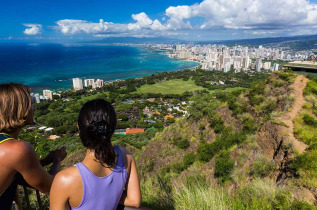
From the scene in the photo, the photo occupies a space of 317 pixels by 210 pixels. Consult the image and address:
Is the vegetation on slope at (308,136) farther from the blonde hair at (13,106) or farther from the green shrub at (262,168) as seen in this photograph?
the blonde hair at (13,106)

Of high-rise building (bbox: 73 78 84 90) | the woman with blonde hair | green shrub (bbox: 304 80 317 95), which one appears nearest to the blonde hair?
the woman with blonde hair

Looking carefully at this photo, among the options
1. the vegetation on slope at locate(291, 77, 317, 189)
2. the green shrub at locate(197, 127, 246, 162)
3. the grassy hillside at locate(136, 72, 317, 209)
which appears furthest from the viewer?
the green shrub at locate(197, 127, 246, 162)

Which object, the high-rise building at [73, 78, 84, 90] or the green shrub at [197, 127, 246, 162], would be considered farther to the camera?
the high-rise building at [73, 78, 84, 90]

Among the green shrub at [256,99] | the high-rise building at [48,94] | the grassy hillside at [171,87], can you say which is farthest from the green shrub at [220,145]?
the high-rise building at [48,94]

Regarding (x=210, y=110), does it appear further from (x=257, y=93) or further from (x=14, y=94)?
(x=14, y=94)

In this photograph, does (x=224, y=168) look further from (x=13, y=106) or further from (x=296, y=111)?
(x=13, y=106)

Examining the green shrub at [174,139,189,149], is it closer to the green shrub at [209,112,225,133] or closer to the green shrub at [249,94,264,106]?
the green shrub at [209,112,225,133]

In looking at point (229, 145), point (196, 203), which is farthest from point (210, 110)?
point (196, 203)
